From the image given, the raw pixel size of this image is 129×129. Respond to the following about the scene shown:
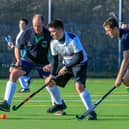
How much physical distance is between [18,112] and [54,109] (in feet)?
2.20

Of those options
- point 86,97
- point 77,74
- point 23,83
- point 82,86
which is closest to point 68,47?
point 77,74

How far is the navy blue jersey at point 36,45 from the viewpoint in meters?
12.1

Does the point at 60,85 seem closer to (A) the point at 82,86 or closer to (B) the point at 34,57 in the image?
(A) the point at 82,86

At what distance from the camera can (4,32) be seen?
23859 mm

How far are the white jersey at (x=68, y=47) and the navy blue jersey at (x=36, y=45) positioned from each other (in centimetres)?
59

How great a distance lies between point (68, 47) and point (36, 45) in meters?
1.02

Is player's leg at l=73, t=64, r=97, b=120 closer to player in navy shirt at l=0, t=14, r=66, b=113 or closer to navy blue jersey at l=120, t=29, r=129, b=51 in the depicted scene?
player in navy shirt at l=0, t=14, r=66, b=113

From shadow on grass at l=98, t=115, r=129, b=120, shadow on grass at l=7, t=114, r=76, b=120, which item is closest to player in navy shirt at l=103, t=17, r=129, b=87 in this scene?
shadow on grass at l=98, t=115, r=129, b=120

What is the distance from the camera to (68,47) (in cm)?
1127

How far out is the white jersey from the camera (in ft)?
36.7

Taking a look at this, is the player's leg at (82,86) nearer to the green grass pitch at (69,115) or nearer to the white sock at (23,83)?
the green grass pitch at (69,115)

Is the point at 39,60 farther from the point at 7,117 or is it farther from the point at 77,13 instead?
the point at 77,13

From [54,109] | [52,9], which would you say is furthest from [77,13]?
[54,109]

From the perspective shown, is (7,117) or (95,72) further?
(95,72)
